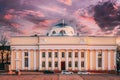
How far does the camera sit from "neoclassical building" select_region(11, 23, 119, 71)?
8731 centimetres

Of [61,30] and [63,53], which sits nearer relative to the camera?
[63,53]

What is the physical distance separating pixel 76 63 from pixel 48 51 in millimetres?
6260

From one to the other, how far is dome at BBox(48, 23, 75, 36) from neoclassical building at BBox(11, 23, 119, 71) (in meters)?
6.60

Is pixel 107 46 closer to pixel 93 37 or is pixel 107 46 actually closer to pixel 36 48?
pixel 93 37

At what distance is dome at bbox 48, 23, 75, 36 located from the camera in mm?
95375

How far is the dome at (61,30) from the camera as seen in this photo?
3755 inches

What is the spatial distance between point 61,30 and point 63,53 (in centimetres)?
955

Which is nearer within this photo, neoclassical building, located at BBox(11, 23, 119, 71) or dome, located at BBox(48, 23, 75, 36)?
neoclassical building, located at BBox(11, 23, 119, 71)

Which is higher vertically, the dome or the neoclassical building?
the dome

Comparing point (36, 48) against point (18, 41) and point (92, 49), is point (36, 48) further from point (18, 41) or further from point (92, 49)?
point (92, 49)

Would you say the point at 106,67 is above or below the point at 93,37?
below

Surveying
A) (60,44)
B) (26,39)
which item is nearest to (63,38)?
(60,44)

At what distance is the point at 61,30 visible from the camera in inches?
3765

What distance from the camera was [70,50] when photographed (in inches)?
3435
